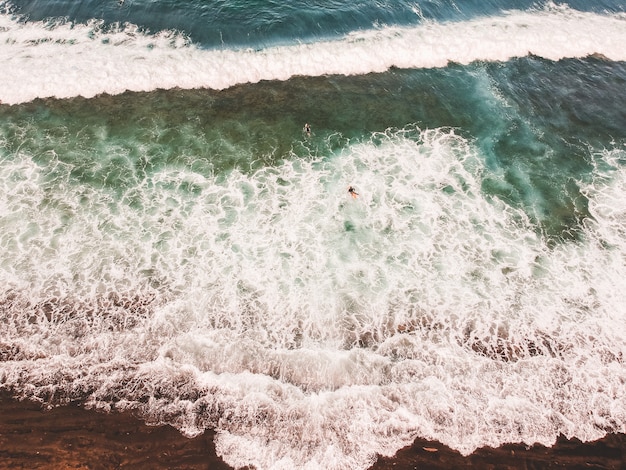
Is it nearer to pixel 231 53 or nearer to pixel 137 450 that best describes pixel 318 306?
pixel 137 450

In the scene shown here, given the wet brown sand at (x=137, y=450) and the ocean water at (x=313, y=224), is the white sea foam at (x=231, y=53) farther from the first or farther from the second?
the wet brown sand at (x=137, y=450)

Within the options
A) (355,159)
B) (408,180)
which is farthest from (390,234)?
(355,159)

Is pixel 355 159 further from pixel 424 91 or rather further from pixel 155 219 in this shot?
pixel 155 219

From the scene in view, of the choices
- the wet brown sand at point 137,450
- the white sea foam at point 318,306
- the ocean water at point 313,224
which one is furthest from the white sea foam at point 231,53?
the wet brown sand at point 137,450

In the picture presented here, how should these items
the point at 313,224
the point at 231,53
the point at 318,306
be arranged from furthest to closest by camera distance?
the point at 231,53 → the point at 313,224 → the point at 318,306

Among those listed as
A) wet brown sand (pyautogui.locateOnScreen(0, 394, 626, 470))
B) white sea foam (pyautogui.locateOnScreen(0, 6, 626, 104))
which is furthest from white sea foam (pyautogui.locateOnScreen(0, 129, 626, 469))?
white sea foam (pyautogui.locateOnScreen(0, 6, 626, 104))

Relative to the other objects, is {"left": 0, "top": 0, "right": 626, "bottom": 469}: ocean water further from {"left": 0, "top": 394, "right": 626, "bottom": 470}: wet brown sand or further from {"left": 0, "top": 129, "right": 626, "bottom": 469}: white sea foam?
{"left": 0, "top": 394, "right": 626, "bottom": 470}: wet brown sand

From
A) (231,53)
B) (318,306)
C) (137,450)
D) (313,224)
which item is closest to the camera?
(137,450)

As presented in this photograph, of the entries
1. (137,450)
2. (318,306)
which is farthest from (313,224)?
(137,450)

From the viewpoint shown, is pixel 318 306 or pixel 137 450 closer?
pixel 137 450
